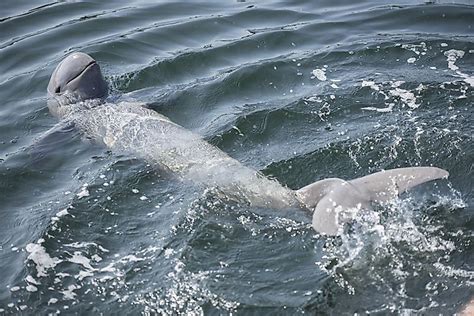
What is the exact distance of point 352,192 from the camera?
721 cm

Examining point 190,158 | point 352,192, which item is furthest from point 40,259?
point 352,192

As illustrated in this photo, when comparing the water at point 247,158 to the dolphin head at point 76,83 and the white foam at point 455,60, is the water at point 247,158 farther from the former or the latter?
the dolphin head at point 76,83

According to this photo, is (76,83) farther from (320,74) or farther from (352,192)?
(352,192)

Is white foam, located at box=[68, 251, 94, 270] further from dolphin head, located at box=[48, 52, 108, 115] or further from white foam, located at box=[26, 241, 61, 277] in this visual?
dolphin head, located at box=[48, 52, 108, 115]

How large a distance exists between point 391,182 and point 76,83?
498 cm

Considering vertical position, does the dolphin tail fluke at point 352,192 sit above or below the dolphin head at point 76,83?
below

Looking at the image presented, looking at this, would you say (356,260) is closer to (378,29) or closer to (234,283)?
(234,283)

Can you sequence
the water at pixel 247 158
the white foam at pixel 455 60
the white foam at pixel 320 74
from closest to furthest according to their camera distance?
the water at pixel 247 158 → the white foam at pixel 455 60 → the white foam at pixel 320 74

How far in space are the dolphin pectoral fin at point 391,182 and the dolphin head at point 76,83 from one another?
178 inches

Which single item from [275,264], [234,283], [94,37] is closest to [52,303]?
[234,283]

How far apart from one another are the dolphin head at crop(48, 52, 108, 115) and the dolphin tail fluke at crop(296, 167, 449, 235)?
13.6 feet

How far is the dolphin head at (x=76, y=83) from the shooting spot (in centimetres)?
1019

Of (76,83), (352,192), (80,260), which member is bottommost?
(80,260)

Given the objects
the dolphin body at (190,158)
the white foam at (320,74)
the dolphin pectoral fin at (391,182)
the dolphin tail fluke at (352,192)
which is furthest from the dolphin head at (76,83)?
the dolphin pectoral fin at (391,182)
